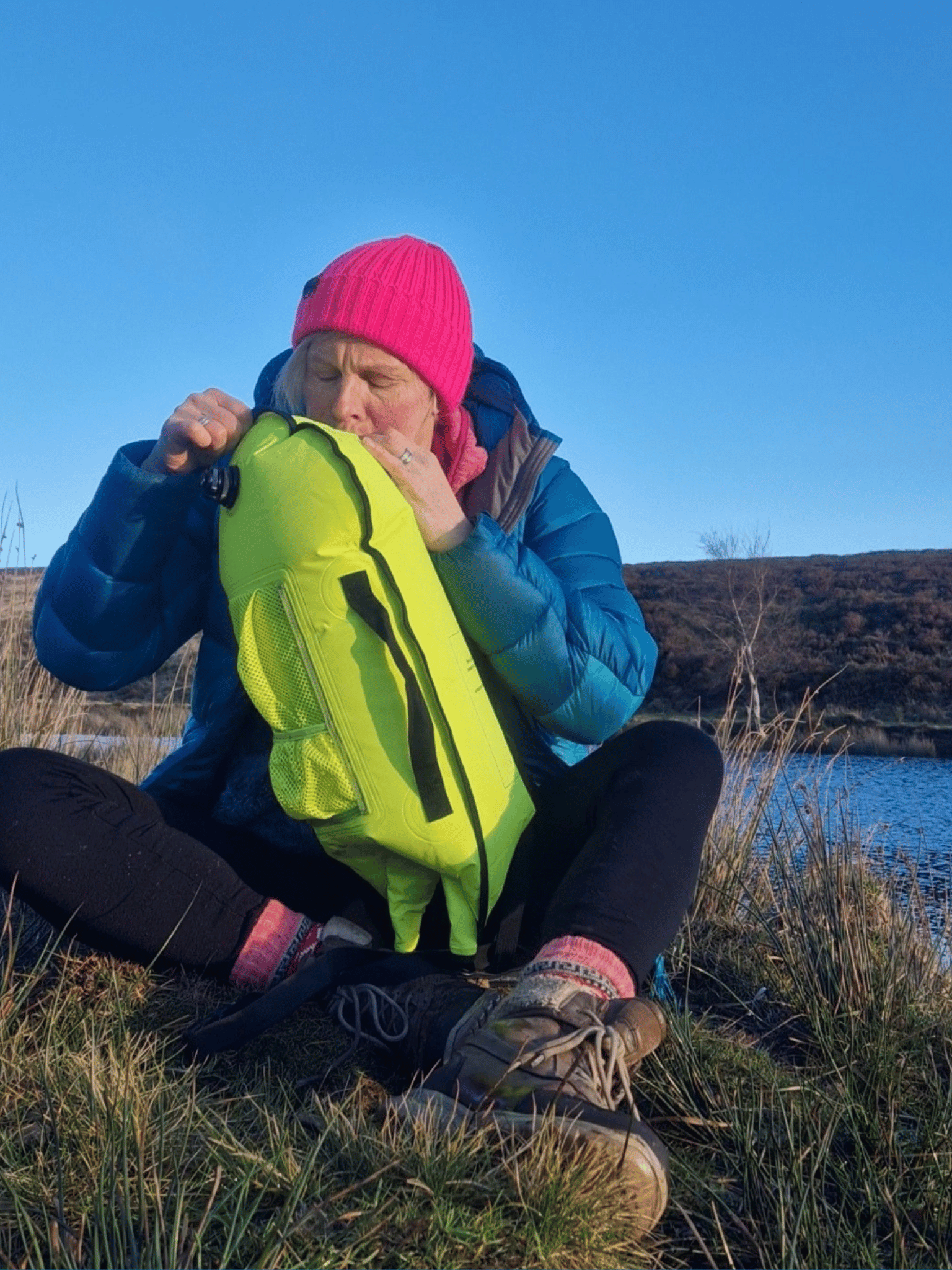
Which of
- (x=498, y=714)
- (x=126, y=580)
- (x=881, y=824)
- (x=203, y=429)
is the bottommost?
(x=881, y=824)

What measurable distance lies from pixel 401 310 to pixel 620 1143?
80.7 inches

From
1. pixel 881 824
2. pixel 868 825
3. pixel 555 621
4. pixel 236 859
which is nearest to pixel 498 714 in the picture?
pixel 555 621

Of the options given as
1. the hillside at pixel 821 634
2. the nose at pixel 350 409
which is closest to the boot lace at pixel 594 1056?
the nose at pixel 350 409

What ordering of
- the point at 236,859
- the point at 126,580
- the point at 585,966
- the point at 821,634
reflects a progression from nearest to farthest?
the point at 585,966 → the point at 236,859 → the point at 126,580 → the point at 821,634

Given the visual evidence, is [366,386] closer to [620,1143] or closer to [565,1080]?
[565,1080]

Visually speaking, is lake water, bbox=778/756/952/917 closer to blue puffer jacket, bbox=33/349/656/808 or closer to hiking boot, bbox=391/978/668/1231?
blue puffer jacket, bbox=33/349/656/808

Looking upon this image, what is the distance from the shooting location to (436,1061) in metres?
1.71

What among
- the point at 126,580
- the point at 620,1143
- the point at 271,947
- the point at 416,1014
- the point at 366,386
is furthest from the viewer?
the point at 366,386

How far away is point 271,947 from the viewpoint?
215cm

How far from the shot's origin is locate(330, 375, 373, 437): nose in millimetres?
2512

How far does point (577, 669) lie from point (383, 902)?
646 millimetres

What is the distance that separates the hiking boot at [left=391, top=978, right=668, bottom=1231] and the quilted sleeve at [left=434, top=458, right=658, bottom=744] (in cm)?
73

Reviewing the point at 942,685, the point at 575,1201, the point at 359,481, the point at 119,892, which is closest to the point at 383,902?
the point at 119,892

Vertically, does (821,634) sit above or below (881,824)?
above
